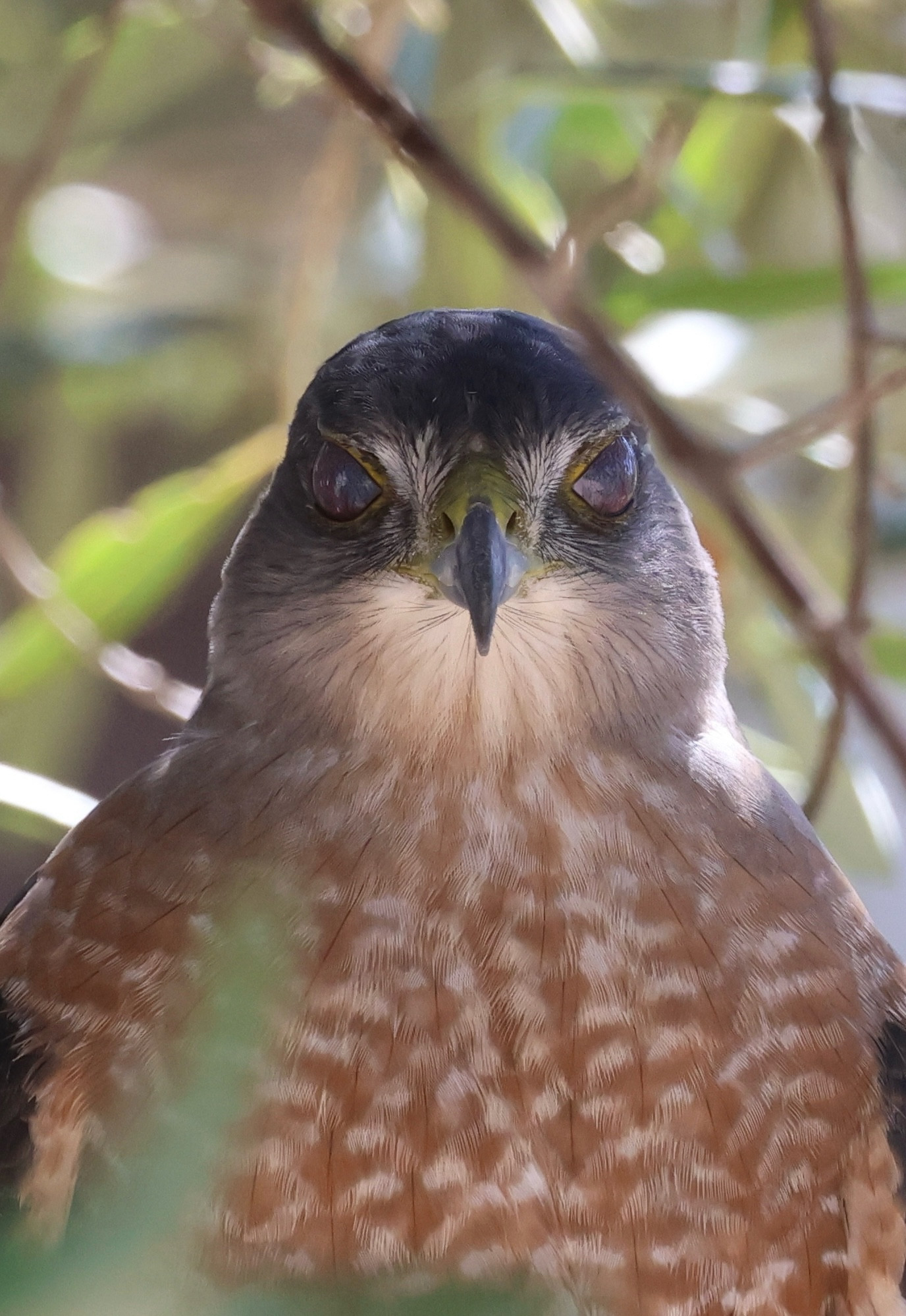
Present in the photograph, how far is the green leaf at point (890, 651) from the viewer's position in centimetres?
176

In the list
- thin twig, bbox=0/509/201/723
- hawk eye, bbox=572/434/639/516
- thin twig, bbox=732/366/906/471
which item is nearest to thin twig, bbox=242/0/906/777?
thin twig, bbox=732/366/906/471

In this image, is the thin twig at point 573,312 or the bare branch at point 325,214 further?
the bare branch at point 325,214

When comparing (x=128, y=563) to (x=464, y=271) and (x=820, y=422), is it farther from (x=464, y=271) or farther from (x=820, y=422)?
(x=820, y=422)

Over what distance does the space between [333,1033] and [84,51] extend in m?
1.00

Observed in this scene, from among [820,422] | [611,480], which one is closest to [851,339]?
[820,422]

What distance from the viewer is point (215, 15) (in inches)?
69.6

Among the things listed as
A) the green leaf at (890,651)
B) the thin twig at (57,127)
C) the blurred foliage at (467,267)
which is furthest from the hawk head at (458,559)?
the green leaf at (890,651)

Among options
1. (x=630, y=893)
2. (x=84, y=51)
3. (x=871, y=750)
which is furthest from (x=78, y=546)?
(x=871, y=750)

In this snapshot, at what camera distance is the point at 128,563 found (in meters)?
1.61

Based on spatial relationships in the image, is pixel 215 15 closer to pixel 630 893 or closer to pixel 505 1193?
pixel 630 893

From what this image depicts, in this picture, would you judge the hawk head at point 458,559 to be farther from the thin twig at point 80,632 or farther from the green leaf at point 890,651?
the green leaf at point 890,651

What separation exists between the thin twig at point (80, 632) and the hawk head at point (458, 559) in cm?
18

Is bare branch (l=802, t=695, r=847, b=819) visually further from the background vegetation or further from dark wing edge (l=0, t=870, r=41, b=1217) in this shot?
dark wing edge (l=0, t=870, r=41, b=1217)

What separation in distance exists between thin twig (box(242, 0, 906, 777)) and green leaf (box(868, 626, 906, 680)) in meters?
0.64
